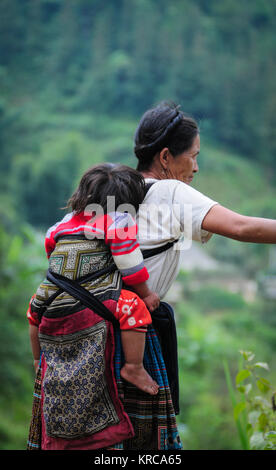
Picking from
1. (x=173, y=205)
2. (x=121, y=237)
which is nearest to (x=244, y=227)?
(x=173, y=205)

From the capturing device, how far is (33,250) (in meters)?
4.67

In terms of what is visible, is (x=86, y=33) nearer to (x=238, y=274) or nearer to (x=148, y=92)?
(x=148, y=92)

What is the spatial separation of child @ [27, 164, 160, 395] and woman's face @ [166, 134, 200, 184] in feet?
0.42

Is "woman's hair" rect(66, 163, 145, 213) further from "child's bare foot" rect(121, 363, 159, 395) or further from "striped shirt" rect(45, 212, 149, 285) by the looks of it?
"child's bare foot" rect(121, 363, 159, 395)

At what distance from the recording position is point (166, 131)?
1.29 m

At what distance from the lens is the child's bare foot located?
3.81ft

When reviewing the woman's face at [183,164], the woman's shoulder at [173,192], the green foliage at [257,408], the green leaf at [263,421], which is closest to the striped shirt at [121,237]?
the woman's shoulder at [173,192]

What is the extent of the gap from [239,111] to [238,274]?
6.21 feet

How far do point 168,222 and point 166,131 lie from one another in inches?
10.8

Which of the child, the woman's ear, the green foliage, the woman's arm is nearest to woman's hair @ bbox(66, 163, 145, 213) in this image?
the child

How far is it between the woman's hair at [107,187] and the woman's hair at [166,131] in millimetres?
140

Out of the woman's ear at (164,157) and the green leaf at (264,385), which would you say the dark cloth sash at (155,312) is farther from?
the green leaf at (264,385)
